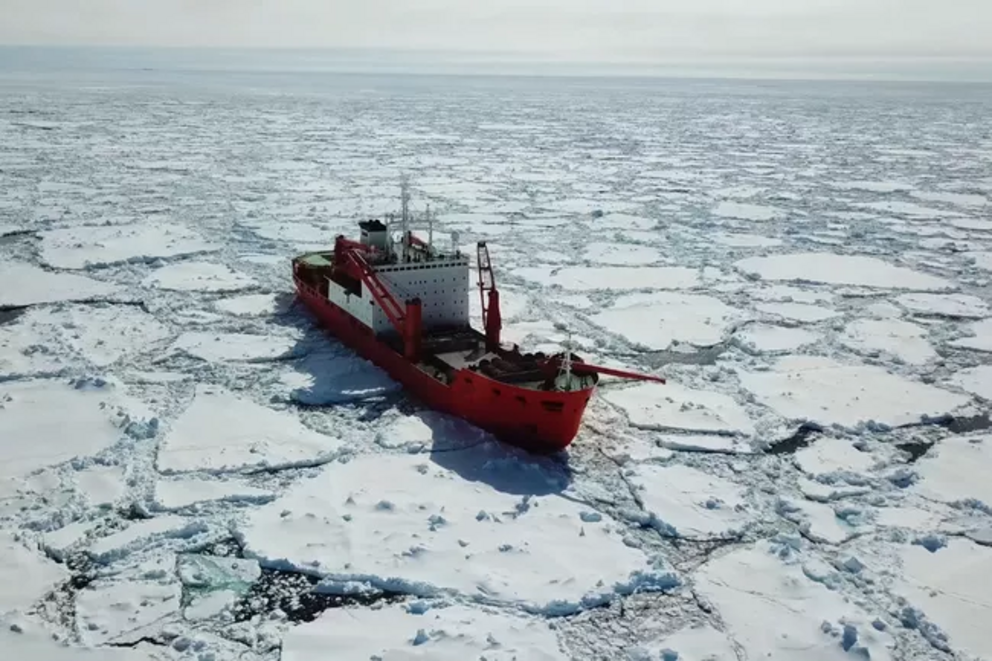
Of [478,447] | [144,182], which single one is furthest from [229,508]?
[144,182]

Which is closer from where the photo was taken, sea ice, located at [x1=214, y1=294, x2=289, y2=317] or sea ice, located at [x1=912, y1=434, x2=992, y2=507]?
sea ice, located at [x1=912, y1=434, x2=992, y2=507]

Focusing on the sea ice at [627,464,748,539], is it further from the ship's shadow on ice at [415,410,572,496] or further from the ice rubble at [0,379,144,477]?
the ice rubble at [0,379,144,477]

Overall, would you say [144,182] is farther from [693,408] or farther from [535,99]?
[535,99]

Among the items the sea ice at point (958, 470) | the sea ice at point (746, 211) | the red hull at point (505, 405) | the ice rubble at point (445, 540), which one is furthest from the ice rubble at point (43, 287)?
the sea ice at point (746, 211)

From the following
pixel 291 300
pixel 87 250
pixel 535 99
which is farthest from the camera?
pixel 535 99

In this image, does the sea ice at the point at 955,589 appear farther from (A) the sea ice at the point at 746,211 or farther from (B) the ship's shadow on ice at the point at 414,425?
(A) the sea ice at the point at 746,211

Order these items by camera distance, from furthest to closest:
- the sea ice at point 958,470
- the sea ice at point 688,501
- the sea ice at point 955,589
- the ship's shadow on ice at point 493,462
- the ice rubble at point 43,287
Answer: the ice rubble at point 43,287, the ship's shadow on ice at point 493,462, the sea ice at point 958,470, the sea ice at point 688,501, the sea ice at point 955,589

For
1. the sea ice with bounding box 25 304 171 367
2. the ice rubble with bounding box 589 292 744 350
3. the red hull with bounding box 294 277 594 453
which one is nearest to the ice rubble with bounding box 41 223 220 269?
the sea ice with bounding box 25 304 171 367
